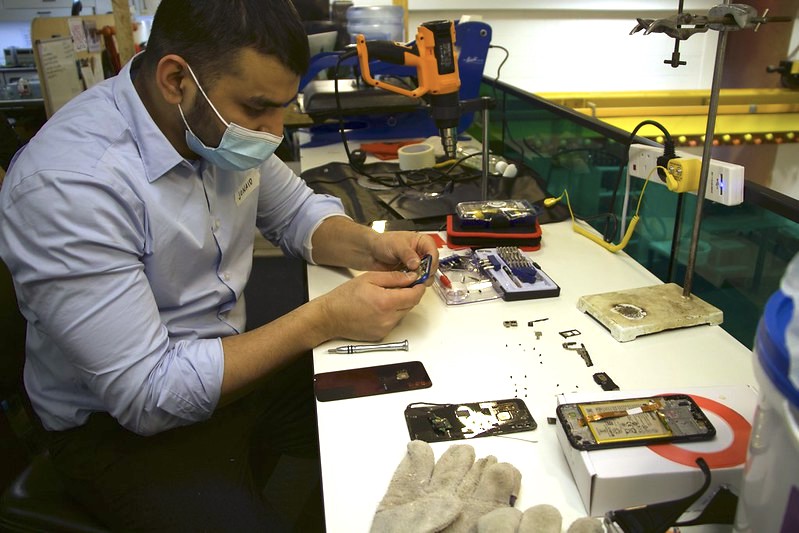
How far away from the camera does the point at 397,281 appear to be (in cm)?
103

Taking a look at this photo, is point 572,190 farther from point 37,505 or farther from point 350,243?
point 37,505

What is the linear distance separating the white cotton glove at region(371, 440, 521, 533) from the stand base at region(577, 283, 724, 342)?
40 cm

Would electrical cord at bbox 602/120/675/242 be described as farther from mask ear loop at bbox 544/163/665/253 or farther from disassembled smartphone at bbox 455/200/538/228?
disassembled smartphone at bbox 455/200/538/228

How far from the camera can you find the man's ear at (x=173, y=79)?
888 mm

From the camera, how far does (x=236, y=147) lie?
38.3 inches

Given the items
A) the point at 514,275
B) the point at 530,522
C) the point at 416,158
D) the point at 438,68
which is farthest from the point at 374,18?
the point at 530,522

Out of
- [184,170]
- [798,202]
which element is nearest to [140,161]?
[184,170]

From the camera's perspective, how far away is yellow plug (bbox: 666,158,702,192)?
1.06 meters

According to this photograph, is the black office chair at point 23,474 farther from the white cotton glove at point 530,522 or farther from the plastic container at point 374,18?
the plastic container at point 374,18

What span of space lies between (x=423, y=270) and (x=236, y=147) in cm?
39

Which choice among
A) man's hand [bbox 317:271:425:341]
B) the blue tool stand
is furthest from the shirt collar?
the blue tool stand

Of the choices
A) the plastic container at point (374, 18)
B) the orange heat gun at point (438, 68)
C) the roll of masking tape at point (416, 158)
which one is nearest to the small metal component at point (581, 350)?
the orange heat gun at point (438, 68)

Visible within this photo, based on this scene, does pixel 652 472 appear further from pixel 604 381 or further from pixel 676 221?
pixel 676 221

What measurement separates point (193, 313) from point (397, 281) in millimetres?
360
